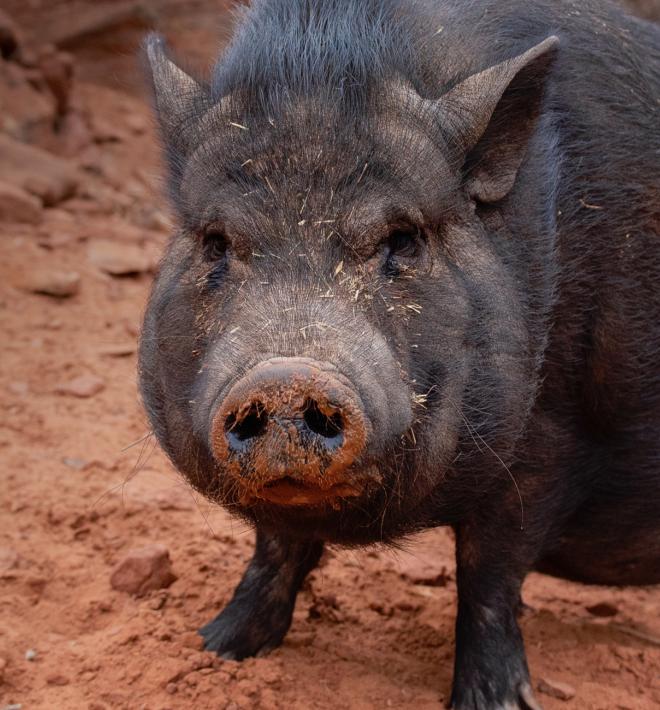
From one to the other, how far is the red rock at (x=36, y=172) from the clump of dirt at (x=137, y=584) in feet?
1.11

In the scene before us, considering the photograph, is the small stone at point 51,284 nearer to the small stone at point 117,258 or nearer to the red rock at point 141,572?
the small stone at point 117,258

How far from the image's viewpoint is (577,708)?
4.34 meters

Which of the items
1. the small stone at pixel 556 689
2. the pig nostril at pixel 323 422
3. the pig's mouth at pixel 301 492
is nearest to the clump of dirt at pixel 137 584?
the small stone at pixel 556 689

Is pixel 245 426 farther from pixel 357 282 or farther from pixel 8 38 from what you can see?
pixel 8 38

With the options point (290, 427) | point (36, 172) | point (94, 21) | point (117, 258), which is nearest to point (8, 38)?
point (94, 21)

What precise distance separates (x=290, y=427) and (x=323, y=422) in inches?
3.5

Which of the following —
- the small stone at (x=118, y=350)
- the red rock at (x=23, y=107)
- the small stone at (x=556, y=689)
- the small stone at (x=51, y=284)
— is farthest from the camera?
the red rock at (x=23, y=107)

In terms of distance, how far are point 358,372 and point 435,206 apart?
0.80 m

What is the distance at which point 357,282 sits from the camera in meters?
3.34

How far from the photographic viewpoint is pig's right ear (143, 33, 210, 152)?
12.8 feet

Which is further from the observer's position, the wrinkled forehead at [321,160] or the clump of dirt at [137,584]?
the clump of dirt at [137,584]

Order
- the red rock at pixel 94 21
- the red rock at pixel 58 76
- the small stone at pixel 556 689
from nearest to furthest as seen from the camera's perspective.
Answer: the small stone at pixel 556 689 → the red rock at pixel 58 76 → the red rock at pixel 94 21

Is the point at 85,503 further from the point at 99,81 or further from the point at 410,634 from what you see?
the point at 99,81

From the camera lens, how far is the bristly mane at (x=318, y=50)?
3639mm
